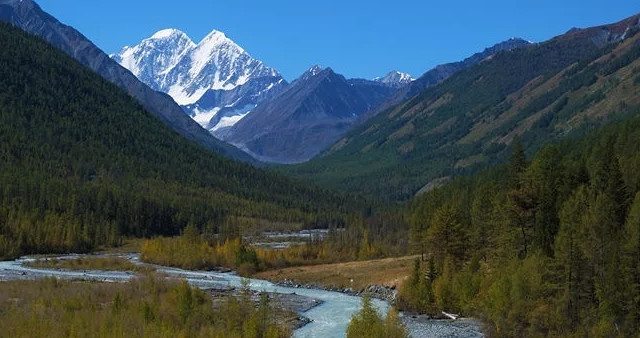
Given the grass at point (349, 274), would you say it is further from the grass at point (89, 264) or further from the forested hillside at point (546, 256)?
the grass at point (89, 264)

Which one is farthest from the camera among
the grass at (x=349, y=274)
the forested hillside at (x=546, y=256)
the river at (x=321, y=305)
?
the grass at (x=349, y=274)

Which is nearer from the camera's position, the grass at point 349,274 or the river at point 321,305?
the river at point 321,305

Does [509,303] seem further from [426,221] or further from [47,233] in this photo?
[47,233]

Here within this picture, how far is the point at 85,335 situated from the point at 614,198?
57.9 meters

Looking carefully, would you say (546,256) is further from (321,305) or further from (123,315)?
(123,315)

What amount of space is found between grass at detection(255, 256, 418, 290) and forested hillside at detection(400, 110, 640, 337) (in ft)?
43.5

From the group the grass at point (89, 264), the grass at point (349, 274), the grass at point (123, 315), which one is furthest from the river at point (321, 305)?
the grass at point (123, 315)

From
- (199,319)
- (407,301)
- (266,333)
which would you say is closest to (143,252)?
(407,301)

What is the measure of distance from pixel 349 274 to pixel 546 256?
62152 millimetres

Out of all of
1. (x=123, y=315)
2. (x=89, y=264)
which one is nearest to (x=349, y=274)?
(x=89, y=264)

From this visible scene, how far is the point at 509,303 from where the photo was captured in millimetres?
77875

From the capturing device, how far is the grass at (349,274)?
4998 inches

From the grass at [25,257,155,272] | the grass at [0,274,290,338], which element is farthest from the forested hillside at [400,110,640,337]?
the grass at [25,257,155,272]

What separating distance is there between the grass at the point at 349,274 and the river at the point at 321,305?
580 cm
